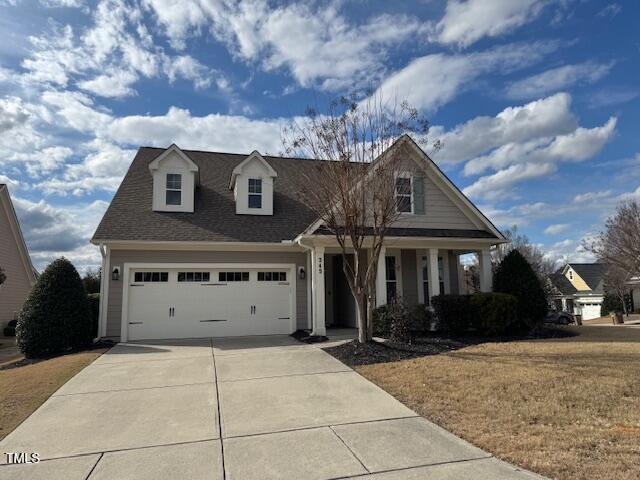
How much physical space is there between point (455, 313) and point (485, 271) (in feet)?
9.00

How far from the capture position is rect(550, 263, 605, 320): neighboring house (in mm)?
43844

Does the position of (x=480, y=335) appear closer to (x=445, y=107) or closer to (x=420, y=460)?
(x=445, y=107)

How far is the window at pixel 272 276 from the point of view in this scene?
14.2 meters

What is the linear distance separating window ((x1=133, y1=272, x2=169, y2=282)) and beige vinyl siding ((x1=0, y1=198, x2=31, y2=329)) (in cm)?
1061

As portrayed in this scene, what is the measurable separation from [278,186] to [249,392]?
427 inches

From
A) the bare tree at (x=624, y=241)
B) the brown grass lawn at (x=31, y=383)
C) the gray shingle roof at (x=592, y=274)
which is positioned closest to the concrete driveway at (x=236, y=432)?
the brown grass lawn at (x=31, y=383)

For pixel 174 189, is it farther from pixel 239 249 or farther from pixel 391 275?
pixel 391 275

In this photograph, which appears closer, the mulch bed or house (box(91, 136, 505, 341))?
the mulch bed

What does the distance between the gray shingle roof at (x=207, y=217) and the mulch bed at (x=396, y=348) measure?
360 cm

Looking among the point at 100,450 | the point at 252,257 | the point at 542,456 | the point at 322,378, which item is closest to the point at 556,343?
the point at 322,378

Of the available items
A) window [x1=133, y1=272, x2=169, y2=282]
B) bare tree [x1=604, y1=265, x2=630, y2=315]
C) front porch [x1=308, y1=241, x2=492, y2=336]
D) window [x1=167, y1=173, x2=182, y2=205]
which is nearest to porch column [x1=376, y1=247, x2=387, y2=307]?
front porch [x1=308, y1=241, x2=492, y2=336]

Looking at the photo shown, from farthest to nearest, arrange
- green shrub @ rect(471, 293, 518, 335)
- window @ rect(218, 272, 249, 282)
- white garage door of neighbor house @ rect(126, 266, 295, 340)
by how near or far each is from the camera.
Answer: window @ rect(218, 272, 249, 282) → white garage door of neighbor house @ rect(126, 266, 295, 340) → green shrub @ rect(471, 293, 518, 335)

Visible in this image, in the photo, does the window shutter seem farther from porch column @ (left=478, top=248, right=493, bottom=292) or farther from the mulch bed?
the mulch bed

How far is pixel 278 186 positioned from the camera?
652 inches
